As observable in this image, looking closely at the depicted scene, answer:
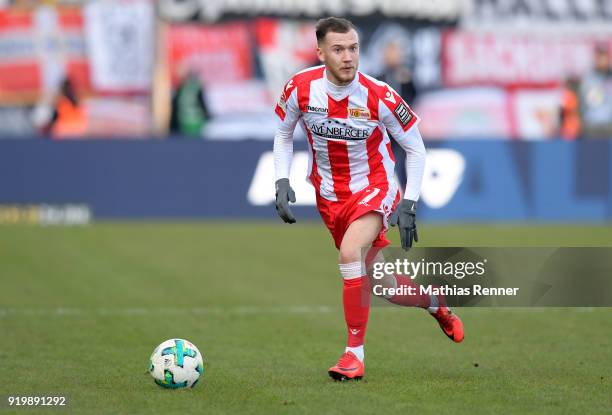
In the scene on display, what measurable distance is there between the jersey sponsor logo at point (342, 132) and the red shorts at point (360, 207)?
34 centimetres

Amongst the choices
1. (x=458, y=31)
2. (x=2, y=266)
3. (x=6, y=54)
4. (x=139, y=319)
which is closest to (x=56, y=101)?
(x=6, y=54)

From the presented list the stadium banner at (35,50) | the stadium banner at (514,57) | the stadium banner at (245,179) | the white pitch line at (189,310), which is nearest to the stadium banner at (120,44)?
the stadium banner at (35,50)

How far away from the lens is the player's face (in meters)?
7.77

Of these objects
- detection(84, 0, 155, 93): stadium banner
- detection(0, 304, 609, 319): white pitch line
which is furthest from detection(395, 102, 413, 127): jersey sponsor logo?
detection(84, 0, 155, 93): stadium banner

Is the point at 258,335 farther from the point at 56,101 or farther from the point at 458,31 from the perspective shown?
the point at 458,31

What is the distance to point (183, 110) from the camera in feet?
89.8

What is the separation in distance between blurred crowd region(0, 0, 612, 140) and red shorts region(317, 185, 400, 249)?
17397 mm

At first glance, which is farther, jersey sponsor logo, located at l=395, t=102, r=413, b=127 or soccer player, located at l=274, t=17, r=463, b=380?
jersey sponsor logo, located at l=395, t=102, r=413, b=127

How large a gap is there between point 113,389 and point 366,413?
1.60 m

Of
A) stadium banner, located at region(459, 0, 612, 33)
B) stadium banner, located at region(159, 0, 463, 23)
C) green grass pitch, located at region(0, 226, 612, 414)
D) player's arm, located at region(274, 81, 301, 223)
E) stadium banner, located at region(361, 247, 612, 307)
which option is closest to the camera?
green grass pitch, located at region(0, 226, 612, 414)

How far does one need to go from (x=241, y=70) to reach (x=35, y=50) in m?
4.38

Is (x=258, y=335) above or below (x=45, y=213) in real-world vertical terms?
above

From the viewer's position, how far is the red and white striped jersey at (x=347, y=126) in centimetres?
795

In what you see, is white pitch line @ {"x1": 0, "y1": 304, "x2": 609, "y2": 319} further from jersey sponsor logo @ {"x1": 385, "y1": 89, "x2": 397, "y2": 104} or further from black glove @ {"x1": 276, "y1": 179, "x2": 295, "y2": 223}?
jersey sponsor logo @ {"x1": 385, "y1": 89, "x2": 397, "y2": 104}
